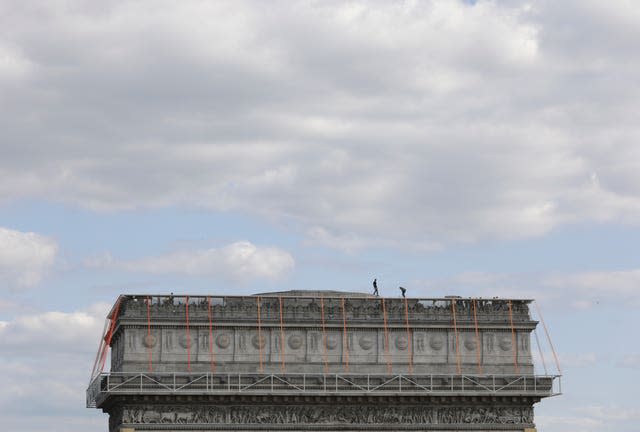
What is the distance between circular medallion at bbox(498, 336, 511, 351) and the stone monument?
2.9 inches

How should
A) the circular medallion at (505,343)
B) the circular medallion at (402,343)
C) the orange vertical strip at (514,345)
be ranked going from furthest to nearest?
the circular medallion at (505,343), the orange vertical strip at (514,345), the circular medallion at (402,343)

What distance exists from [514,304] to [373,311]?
35.8ft

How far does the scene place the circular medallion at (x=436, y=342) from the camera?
97.9 metres

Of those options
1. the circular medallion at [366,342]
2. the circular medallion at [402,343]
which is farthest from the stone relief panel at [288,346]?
the circular medallion at [402,343]

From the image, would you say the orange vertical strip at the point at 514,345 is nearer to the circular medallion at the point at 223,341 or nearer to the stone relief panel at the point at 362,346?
the stone relief panel at the point at 362,346

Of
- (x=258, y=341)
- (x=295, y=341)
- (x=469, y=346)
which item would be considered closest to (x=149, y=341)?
(x=258, y=341)

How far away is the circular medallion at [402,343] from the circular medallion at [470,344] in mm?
4470

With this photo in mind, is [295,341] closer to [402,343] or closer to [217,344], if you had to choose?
[217,344]

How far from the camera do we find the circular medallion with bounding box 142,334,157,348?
9412 centimetres

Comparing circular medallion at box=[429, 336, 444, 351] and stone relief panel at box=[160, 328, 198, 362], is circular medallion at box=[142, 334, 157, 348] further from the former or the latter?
circular medallion at box=[429, 336, 444, 351]

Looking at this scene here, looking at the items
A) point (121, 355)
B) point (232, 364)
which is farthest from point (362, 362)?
point (121, 355)

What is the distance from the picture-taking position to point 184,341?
9481cm

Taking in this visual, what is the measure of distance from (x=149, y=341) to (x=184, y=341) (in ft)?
8.16

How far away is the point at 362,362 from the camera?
9662cm
